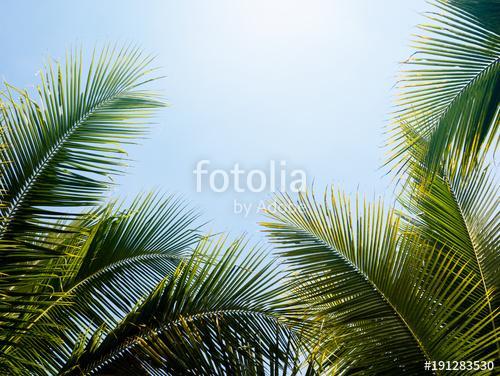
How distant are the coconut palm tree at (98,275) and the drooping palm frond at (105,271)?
0.01 meters

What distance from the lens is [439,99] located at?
4082 millimetres

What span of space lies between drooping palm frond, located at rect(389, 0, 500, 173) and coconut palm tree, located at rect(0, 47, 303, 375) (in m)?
1.39

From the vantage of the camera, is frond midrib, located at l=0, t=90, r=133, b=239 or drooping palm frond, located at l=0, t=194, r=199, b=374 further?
drooping palm frond, located at l=0, t=194, r=199, b=374

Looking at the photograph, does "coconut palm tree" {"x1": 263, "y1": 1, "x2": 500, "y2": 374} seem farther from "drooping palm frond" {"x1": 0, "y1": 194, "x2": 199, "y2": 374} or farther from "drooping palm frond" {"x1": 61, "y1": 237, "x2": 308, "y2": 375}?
"drooping palm frond" {"x1": 0, "y1": 194, "x2": 199, "y2": 374}

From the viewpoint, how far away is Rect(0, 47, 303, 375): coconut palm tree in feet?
10.7

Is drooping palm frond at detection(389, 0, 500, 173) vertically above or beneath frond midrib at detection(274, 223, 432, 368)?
above

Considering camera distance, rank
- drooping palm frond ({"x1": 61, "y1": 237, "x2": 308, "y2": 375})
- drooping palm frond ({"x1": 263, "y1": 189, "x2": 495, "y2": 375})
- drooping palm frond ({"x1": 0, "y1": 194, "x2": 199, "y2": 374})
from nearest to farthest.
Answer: drooping palm frond ({"x1": 61, "y1": 237, "x2": 308, "y2": 375})
drooping palm frond ({"x1": 263, "y1": 189, "x2": 495, "y2": 375})
drooping palm frond ({"x1": 0, "y1": 194, "x2": 199, "y2": 374})

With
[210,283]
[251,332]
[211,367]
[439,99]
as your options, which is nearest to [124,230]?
[210,283]

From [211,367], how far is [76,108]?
1894 mm

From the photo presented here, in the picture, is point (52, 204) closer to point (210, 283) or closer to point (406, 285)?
point (210, 283)

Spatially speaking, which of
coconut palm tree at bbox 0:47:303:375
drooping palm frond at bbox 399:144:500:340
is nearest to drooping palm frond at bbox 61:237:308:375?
coconut palm tree at bbox 0:47:303:375

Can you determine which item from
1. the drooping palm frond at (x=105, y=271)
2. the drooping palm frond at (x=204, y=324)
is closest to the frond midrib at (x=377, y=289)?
the drooping palm frond at (x=204, y=324)

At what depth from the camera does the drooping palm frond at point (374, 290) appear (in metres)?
3.48

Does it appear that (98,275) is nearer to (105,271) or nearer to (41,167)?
(105,271)
